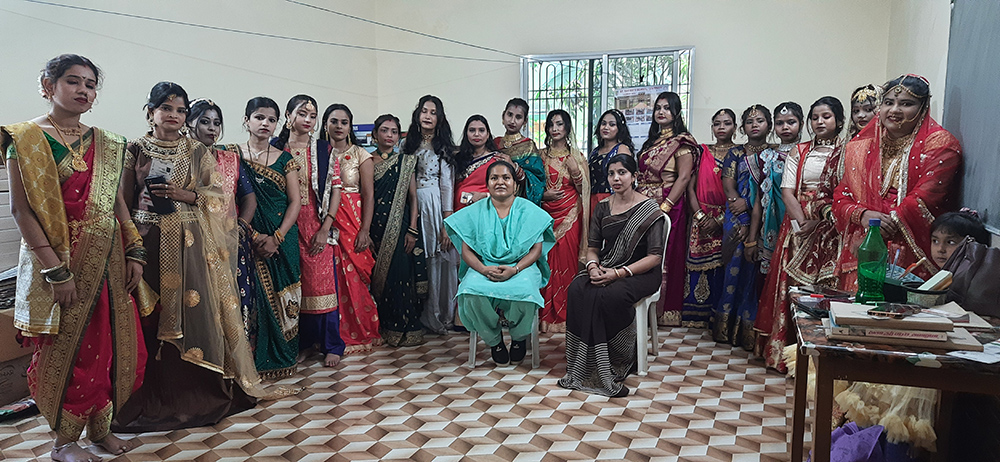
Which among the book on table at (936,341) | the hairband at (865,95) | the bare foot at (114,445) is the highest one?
the hairband at (865,95)

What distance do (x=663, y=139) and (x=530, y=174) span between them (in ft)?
3.02

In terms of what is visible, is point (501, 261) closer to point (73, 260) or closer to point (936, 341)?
point (73, 260)

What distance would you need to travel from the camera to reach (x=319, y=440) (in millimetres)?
2807

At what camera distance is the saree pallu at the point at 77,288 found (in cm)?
241

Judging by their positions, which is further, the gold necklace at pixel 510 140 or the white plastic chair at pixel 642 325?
the gold necklace at pixel 510 140

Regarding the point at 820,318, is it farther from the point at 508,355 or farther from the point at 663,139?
the point at 663,139

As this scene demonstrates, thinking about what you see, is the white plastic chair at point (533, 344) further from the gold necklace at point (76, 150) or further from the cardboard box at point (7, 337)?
the cardboard box at point (7, 337)

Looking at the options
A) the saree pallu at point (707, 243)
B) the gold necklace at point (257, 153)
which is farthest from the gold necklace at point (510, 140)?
the gold necklace at point (257, 153)

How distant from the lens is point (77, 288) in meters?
2.53

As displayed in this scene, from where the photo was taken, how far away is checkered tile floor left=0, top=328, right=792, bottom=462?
8.78ft

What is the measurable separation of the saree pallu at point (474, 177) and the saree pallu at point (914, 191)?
2191 millimetres

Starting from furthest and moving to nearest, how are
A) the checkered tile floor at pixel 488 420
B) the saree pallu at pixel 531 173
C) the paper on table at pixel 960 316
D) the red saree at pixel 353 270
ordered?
the saree pallu at pixel 531 173 → the red saree at pixel 353 270 → the checkered tile floor at pixel 488 420 → the paper on table at pixel 960 316

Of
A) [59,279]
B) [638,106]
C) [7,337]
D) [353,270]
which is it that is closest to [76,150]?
[59,279]

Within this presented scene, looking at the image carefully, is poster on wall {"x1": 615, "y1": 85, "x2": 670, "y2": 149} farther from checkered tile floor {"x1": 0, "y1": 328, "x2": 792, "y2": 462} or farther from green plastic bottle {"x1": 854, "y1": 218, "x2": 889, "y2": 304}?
green plastic bottle {"x1": 854, "y1": 218, "x2": 889, "y2": 304}
